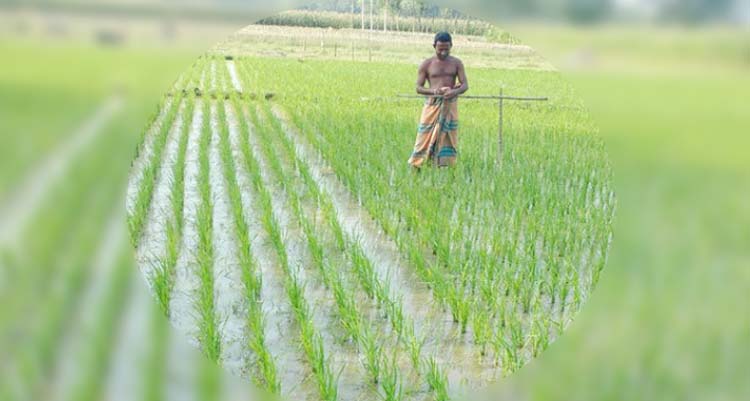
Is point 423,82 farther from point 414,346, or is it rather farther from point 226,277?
point 226,277

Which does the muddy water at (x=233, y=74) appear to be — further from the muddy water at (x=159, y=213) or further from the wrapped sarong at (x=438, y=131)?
the wrapped sarong at (x=438, y=131)

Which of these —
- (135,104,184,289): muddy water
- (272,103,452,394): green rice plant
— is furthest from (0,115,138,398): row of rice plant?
(272,103,452,394): green rice plant

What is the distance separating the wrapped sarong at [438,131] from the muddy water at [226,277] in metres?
0.71

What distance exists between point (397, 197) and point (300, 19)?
27.3 inches

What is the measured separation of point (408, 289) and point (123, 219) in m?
1.24

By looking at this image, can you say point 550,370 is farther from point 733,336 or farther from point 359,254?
point 359,254

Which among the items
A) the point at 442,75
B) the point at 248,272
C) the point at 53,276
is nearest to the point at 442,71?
the point at 442,75

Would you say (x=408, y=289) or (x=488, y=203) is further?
(x=408, y=289)

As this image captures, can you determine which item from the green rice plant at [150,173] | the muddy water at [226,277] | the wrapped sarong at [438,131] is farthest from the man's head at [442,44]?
the muddy water at [226,277]

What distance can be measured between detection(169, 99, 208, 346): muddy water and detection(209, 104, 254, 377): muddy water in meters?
0.10

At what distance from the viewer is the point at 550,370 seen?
117cm

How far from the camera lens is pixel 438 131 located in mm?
1760

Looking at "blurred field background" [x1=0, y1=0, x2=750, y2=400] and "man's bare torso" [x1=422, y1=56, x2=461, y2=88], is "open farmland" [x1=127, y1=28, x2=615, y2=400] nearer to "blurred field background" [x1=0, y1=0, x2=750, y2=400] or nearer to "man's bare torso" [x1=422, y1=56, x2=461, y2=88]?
"man's bare torso" [x1=422, y1=56, x2=461, y2=88]

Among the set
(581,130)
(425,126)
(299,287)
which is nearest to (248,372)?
(299,287)
